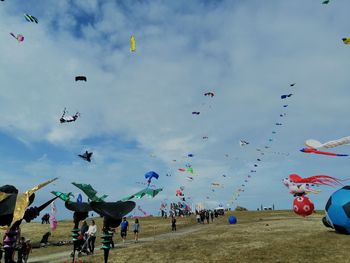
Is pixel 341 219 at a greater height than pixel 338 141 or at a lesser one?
lesser

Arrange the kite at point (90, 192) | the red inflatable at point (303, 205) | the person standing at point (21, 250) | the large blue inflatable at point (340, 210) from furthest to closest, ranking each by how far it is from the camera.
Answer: the red inflatable at point (303, 205) < the large blue inflatable at point (340, 210) < the person standing at point (21, 250) < the kite at point (90, 192)

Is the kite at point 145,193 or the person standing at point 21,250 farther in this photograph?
the person standing at point 21,250

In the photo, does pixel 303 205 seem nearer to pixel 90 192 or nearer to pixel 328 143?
pixel 328 143

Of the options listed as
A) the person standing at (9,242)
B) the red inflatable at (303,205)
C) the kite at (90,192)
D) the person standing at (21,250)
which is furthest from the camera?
the red inflatable at (303,205)

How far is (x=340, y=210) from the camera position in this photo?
1014 inches

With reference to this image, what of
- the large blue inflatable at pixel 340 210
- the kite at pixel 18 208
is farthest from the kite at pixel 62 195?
the large blue inflatable at pixel 340 210

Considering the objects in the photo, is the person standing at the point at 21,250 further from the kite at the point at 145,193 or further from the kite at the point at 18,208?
the kite at the point at 145,193

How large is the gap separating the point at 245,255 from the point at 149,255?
5.35 metres

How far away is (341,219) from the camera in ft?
84.7

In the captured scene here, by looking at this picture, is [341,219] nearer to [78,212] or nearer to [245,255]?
[245,255]

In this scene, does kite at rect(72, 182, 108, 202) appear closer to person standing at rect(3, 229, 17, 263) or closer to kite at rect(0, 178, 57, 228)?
kite at rect(0, 178, 57, 228)

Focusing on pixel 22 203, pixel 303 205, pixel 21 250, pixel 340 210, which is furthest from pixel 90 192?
pixel 303 205

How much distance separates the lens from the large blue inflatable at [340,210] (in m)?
25.5

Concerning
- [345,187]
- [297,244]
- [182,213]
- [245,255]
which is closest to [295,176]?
[345,187]
